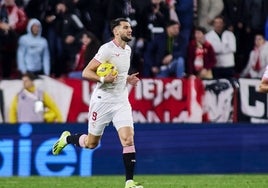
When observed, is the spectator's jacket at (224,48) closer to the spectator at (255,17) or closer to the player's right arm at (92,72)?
the spectator at (255,17)

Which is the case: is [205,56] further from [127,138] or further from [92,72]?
[127,138]

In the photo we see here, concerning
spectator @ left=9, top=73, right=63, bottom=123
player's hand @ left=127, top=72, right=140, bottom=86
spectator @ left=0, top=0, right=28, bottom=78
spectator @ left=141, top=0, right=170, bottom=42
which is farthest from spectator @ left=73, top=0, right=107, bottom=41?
player's hand @ left=127, top=72, right=140, bottom=86

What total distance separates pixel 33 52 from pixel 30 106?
164 centimetres

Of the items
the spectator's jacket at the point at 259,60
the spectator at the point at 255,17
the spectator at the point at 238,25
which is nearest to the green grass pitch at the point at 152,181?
the spectator's jacket at the point at 259,60

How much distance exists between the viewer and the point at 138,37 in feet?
65.1

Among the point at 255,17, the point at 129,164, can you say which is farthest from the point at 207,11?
the point at 129,164

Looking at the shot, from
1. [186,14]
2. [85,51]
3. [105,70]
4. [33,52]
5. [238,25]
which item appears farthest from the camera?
[238,25]

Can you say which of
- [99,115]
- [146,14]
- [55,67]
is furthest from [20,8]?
[99,115]

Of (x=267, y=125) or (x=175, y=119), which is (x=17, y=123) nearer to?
(x=175, y=119)

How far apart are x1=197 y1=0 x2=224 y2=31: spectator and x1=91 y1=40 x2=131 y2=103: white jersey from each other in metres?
7.29

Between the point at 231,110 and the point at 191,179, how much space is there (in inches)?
106

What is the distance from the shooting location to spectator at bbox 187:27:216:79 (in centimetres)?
1934

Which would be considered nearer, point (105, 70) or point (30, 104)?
point (105, 70)

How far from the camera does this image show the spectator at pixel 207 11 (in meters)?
20.2
